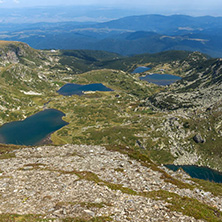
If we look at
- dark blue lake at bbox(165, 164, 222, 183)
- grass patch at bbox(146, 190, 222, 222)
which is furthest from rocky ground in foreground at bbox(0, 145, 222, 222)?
dark blue lake at bbox(165, 164, 222, 183)

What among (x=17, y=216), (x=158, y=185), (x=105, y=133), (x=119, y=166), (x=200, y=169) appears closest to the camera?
(x=17, y=216)

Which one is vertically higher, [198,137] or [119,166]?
[119,166]

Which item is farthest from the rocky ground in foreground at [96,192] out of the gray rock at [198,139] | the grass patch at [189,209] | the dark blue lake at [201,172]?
the gray rock at [198,139]

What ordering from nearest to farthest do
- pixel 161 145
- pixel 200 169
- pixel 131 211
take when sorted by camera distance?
pixel 131 211 < pixel 200 169 < pixel 161 145

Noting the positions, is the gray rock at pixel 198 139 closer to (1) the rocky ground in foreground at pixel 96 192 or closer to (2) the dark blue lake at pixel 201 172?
(2) the dark blue lake at pixel 201 172

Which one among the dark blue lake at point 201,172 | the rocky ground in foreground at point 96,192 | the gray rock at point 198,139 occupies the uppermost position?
the rocky ground in foreground at point 96,192

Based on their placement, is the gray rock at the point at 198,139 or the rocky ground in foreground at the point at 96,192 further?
Result: the gray rock at the point at 198,139

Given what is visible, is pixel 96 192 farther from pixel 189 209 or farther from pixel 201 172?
pixel 201 172

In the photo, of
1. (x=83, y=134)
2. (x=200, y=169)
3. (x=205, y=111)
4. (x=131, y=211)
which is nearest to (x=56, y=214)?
(x=131, y=211)

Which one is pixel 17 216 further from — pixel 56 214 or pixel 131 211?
pixel 131 211
